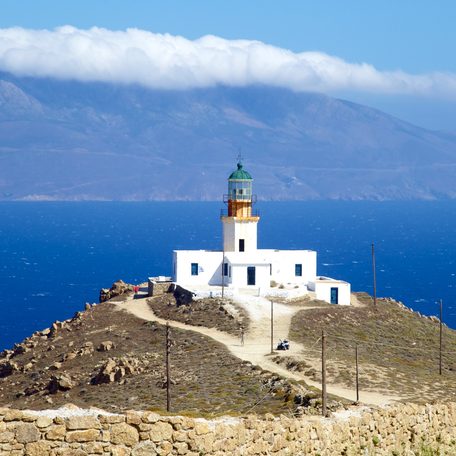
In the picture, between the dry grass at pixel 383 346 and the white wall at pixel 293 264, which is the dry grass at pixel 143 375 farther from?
the white wall at pixel 293 264

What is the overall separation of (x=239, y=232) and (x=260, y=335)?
18862 millimetres

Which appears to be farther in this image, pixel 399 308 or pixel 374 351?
pixel 399 308

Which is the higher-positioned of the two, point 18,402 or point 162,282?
point 162,282

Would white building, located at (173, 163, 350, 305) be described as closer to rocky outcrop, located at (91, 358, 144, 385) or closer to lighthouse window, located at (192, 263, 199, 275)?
lighthouse window, located at (192, 263, 199, 275)

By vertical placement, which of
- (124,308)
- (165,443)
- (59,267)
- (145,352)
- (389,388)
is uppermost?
(59,267)

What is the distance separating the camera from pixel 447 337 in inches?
2665

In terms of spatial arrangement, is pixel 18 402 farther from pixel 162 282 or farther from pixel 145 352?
pixel 162 282

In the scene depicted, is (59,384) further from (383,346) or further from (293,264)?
(293,264)

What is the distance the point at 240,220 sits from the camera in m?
76.3

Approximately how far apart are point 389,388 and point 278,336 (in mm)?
14122

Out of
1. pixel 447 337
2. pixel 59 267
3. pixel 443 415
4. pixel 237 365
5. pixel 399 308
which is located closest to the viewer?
pixel 443 415

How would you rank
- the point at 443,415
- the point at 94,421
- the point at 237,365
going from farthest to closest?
the point at 237,365 → the point at 443,415 → the point at 94,421

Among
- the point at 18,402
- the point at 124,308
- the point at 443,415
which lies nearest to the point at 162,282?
the point at 124,308

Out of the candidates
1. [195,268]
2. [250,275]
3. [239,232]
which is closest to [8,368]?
[195,268]
